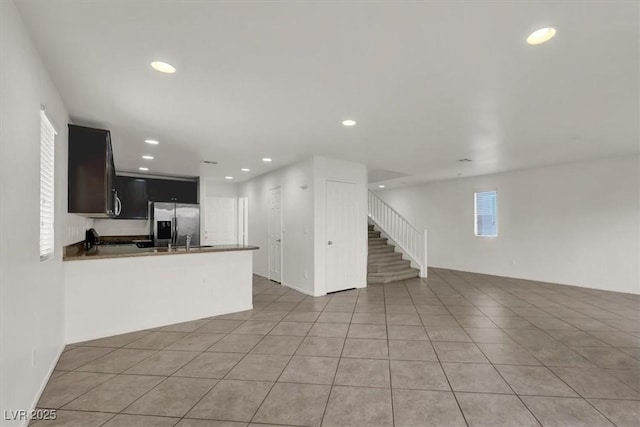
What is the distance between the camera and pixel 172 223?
6859 mm

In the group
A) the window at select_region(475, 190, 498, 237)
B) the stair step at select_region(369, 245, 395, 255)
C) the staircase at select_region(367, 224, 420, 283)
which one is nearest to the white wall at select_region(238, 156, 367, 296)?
the staircase at select_region(367, 224, 420, 283)

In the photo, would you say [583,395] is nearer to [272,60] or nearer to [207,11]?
[272,60]

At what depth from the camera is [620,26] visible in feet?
6.19

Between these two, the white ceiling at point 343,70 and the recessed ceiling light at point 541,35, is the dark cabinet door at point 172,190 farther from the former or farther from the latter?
the recessed ceiling light at point 541,35

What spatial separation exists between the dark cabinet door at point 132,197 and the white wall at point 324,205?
14.0ft

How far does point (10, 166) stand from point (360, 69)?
7.82 ft

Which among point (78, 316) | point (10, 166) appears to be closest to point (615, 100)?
point (10, 166)

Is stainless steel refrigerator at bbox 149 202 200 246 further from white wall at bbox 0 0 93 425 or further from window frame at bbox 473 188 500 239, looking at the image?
window frame at bbox 473 188 500 239

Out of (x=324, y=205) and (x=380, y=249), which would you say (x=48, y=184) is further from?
(x=380, y=249)

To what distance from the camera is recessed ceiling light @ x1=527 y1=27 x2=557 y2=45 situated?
191 cm

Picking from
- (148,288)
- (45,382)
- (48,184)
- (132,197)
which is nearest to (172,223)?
(132,197)

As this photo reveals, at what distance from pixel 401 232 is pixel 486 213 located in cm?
222

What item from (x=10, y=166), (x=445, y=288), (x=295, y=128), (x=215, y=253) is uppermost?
(x=295, y=128)

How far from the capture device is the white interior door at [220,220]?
8586mm
